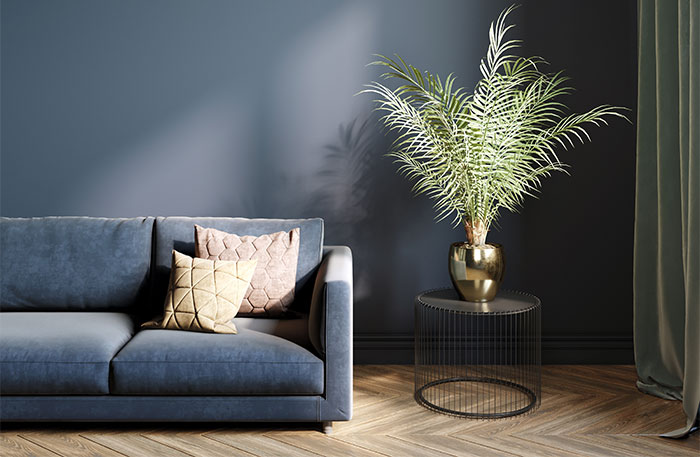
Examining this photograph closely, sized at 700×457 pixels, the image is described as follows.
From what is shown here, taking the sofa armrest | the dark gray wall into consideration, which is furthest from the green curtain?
the sofa armrest

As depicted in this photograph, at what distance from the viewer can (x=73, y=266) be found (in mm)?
2979

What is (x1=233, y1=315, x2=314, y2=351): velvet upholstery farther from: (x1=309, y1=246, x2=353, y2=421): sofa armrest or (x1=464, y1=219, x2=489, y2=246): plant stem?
(x1=464, y1=219, x2=489, y2=246): plant stem

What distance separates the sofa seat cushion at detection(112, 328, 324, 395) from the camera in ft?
7.91

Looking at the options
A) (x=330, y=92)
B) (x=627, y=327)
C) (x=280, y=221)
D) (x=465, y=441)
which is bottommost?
(x=465, y=441)

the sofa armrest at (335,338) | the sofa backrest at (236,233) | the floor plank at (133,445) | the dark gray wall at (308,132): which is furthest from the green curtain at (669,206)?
the floor plank at (133,445)

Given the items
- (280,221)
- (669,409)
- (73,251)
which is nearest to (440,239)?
(280,221)

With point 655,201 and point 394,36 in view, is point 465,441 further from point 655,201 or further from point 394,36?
point 394,36

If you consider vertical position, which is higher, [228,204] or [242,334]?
[228,204]

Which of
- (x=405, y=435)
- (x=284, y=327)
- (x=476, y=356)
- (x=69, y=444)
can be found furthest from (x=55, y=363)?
(x=476, y=356)

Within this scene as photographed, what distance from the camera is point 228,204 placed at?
11.2ft

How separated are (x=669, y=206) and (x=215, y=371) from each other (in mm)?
2070

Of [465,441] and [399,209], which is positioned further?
[399,209]

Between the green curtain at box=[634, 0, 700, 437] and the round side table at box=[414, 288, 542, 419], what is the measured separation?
54 centimetres

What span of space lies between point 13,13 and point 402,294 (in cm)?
253
